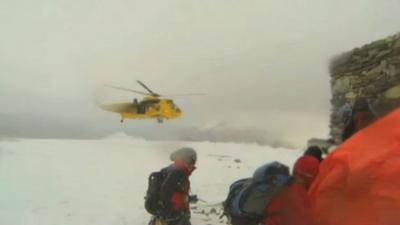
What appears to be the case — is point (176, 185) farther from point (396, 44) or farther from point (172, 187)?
point (396, 44)

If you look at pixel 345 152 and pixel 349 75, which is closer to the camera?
pixel 345 152

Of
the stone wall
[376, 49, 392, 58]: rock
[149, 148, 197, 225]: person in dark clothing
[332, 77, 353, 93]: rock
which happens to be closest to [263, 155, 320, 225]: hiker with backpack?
[149, 148, 197, 225]: person in dark clothing

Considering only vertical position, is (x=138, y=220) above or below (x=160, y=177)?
below

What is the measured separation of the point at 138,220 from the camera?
11047mm

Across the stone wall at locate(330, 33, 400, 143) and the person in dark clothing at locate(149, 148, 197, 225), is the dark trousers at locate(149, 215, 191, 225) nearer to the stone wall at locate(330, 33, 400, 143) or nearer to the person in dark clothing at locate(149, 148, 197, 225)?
the person in dark clothing at locate(149, 148, 197, 225)

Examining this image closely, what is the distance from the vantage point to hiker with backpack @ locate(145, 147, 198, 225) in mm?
5562

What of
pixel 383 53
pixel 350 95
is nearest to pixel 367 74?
pixel 383 53

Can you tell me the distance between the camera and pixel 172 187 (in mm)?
5582

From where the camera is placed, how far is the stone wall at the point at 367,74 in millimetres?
7453

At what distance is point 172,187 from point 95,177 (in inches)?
452

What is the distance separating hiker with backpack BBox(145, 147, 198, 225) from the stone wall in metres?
2.19

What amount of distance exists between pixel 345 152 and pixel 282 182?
0.69 metres

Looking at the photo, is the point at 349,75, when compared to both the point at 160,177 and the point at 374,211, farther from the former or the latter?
the point at 374,211

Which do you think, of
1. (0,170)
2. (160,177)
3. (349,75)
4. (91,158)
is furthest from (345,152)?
(91,158)
